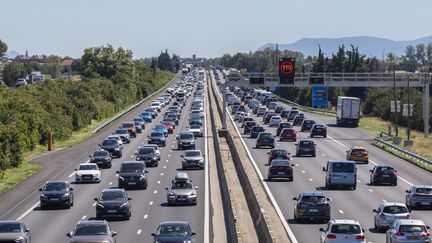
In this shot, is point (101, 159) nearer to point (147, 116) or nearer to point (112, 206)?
point (112, 206)

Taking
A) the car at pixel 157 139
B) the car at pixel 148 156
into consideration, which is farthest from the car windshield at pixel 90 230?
the car at pixel 157 139

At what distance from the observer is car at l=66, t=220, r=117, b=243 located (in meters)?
31.1

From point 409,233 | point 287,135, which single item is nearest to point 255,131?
point 287,135

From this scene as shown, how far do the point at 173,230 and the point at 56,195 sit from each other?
51.4ft

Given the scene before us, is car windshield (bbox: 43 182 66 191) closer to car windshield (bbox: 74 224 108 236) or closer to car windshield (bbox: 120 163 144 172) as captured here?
car windshield (bbox: 120 163 144 172)

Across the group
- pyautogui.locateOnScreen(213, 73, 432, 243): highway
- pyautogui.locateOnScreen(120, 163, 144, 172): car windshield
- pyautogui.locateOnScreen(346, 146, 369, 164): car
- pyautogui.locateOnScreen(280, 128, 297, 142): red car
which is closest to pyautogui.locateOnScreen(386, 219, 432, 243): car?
pyautogui.locateOnScreen(213, 73, 432, 243): highway

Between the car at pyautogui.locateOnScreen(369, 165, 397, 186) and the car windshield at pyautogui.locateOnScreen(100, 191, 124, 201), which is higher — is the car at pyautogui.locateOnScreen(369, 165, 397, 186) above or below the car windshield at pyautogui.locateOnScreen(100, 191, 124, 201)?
below

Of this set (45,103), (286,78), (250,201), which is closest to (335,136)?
(286,78)

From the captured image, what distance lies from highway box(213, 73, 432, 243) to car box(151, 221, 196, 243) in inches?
191

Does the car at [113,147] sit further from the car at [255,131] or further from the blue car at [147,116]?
the blue car at [147,116]

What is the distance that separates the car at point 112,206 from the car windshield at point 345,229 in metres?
12.7

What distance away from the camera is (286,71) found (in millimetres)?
105125

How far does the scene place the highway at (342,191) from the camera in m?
40.6

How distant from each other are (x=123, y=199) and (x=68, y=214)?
13.2 ft
